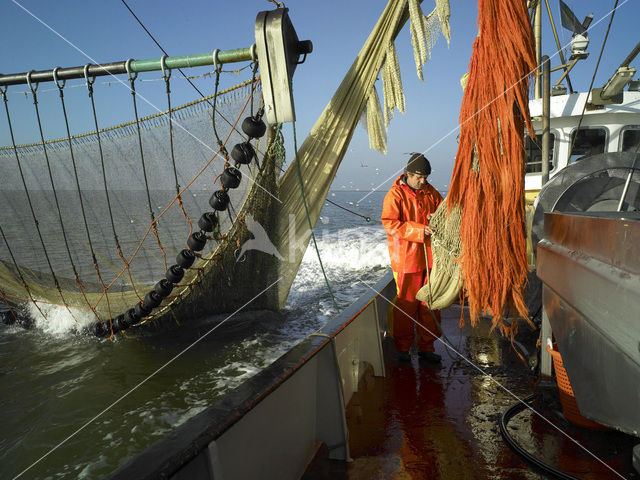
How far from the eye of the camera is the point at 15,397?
496 centimetres

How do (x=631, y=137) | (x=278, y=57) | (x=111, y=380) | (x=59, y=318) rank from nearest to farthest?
(x=278, y=57) → (x=111, y=380) → (x=59, y=318) → (x=631, y=137)

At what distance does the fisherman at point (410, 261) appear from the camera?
3.75m

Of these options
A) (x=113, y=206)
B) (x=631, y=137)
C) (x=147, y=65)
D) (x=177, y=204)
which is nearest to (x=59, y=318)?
(x=113, y=206)

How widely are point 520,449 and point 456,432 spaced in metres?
0.42

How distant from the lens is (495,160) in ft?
8.27

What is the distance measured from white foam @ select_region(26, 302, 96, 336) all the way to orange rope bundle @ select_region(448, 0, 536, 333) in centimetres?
544

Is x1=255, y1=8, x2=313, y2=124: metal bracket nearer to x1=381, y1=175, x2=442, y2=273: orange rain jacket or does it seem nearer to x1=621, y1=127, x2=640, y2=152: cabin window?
x1=381, y1=175, x2=442, y2=273: orange rain jacket

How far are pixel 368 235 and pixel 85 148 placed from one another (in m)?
14.1

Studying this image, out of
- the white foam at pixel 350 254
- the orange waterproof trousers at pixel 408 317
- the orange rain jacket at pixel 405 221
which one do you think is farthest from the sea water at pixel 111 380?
the white foam at pixel 350 254

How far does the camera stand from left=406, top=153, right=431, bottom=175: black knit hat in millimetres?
3756

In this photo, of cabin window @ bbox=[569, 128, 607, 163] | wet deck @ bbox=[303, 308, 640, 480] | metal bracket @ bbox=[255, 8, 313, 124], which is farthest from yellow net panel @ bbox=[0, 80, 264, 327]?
cabin window @ bbox=[569, 128, 607, 163]

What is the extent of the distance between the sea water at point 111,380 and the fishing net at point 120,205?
2.15 feet

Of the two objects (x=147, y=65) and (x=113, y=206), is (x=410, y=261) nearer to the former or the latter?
(x=147, y=65)

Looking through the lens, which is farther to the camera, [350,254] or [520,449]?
[350,254]
